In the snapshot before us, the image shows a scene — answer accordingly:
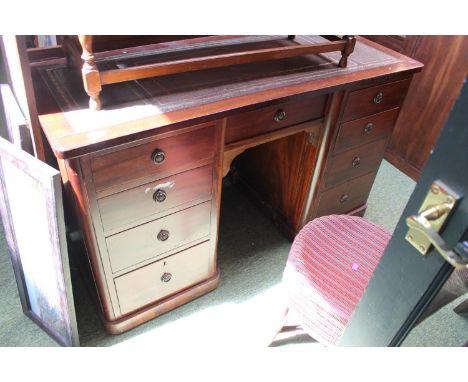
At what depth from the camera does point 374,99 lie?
1.26 m

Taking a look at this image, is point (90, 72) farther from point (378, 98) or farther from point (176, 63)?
point (378, 98)

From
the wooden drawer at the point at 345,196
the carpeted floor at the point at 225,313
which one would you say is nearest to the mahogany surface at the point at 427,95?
the wooden drawer at the point at 345,196

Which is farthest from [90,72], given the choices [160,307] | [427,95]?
[427,95]

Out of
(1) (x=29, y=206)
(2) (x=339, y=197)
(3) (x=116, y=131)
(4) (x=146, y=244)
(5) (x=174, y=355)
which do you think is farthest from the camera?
(2) (x=339, y=197)

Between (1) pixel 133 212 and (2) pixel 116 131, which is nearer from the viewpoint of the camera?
A: (2) pixel 116 131

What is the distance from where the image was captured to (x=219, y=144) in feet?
3.31

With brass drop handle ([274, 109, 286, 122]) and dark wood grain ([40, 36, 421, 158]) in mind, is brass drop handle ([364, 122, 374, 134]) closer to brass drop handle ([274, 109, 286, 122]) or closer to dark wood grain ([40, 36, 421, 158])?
dark wood grain ([40, 36, 421, 158])

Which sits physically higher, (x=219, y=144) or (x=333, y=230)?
(x=219, y=144)

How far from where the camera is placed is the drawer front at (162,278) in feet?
3.70

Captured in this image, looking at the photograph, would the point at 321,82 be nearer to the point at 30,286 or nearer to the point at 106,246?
the point at 106,246

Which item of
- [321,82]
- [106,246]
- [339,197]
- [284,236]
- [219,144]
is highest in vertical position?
[321,82]

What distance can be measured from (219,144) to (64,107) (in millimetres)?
348

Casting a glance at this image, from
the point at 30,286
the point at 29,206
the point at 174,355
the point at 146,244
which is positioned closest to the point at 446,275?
the point at 174,355

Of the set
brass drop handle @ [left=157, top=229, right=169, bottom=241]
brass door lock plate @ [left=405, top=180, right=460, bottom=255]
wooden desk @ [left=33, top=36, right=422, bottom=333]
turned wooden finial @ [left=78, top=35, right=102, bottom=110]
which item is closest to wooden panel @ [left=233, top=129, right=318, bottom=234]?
wooden desk @ [left=33, top=36, right=422, bottom=333]
